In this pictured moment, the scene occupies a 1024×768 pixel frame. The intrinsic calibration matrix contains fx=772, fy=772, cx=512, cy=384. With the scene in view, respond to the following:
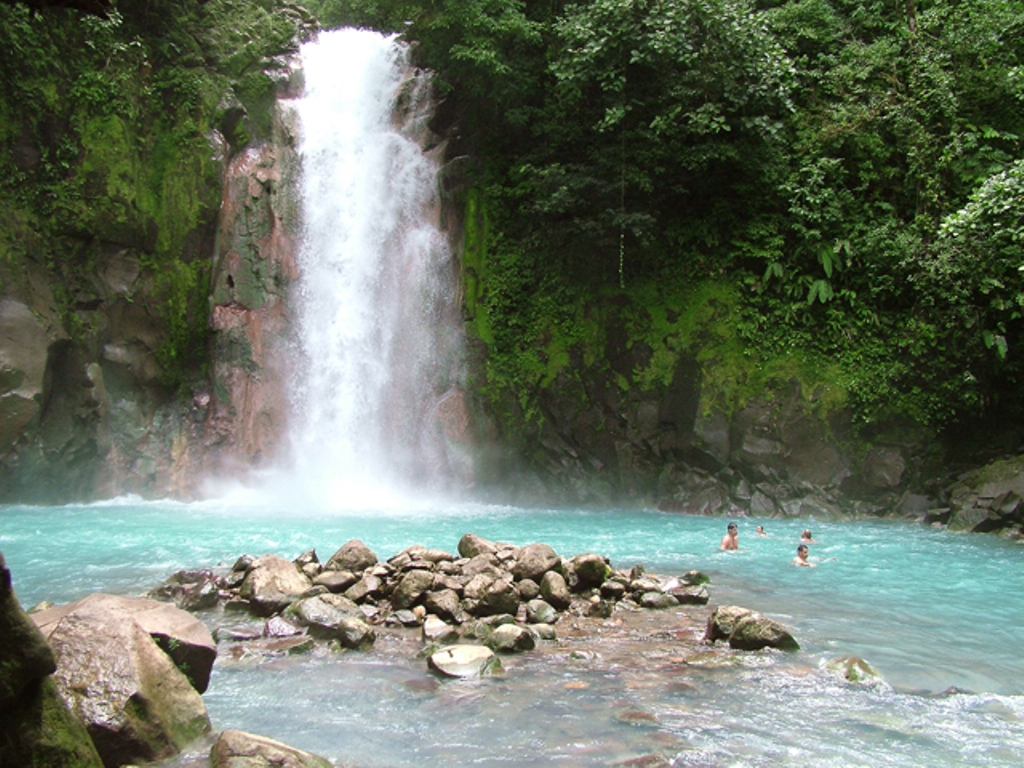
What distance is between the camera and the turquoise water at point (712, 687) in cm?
442

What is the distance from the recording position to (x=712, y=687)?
17.6 feet

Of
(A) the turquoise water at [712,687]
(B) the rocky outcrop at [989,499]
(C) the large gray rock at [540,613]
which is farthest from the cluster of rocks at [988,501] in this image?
(C) the large gray rock at [540,613]

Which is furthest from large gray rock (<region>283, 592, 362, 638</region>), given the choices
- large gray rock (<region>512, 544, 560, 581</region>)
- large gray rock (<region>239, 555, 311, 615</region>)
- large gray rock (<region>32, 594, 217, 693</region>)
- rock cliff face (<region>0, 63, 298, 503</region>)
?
rock cliff face (<region>0, 63, 298, 503</region>)

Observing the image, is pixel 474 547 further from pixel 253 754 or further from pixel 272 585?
pixel 253 754

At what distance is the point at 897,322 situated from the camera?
49.2ft

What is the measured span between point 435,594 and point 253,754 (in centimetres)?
352

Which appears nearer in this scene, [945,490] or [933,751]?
[933,751]

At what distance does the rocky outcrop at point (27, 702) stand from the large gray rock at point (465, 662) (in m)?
2.83

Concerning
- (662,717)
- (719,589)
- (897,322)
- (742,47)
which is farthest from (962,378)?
(662,717)

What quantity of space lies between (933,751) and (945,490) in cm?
1136

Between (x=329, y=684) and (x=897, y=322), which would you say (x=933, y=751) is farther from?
(x=897, y=322)

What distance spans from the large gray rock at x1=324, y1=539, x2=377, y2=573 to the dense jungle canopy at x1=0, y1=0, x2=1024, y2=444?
8719mm

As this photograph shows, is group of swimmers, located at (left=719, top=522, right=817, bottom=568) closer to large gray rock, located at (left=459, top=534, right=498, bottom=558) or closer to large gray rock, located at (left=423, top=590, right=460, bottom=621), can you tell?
large gray rock, located at (left=459, top=534, right=498, bottom=558)

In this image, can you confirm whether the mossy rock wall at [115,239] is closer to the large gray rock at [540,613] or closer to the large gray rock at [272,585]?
the large gray rock at [272,585]
